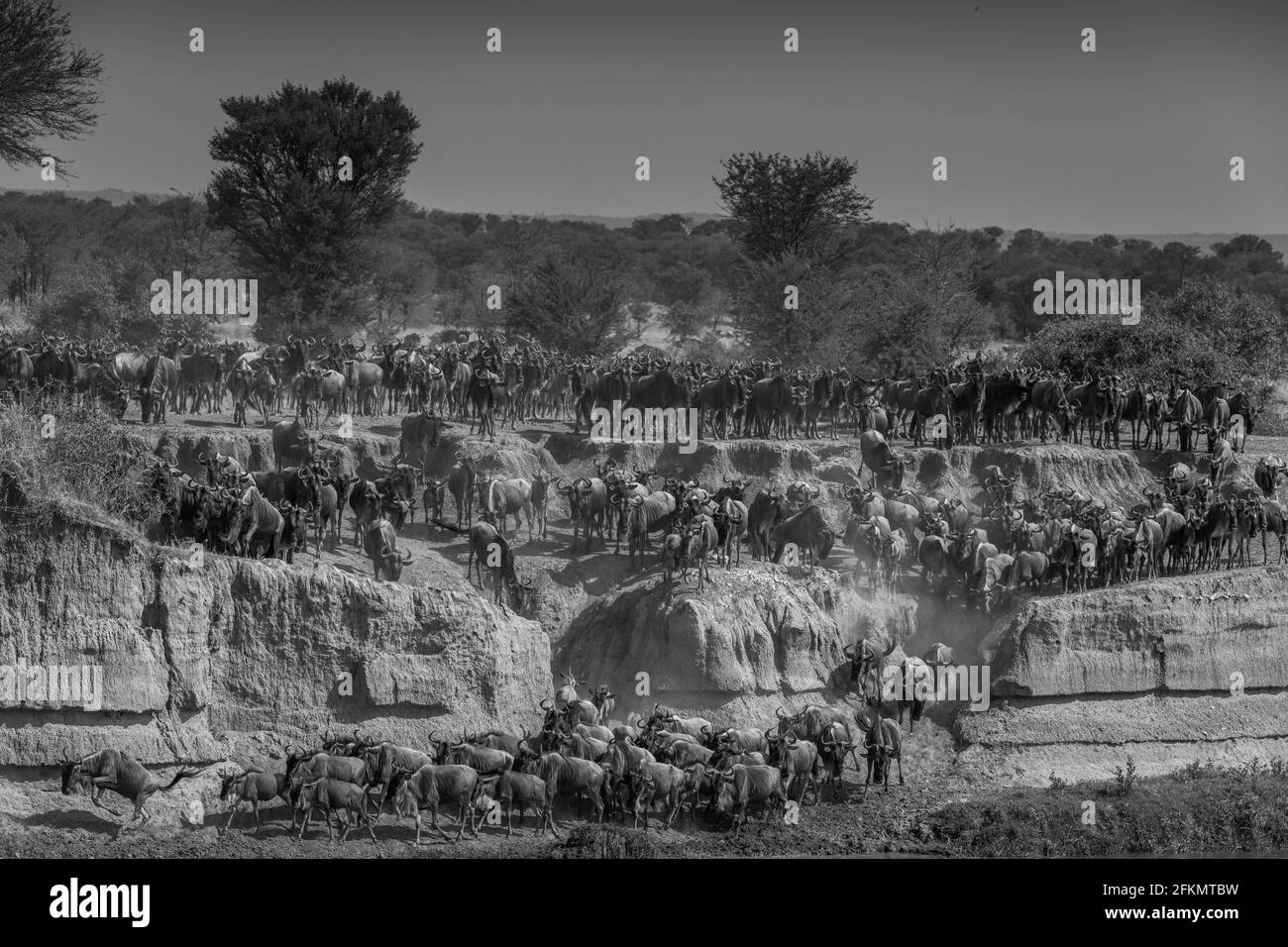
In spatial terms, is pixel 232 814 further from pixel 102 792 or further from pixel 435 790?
pixel 435 790

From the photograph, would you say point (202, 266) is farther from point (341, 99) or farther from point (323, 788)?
point (323, 788)

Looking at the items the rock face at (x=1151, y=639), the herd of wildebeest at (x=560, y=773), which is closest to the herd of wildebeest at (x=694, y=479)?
the rock face at (x=1151, y=639)

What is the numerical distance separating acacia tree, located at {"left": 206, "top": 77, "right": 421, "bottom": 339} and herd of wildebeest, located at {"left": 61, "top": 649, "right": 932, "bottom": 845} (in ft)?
102

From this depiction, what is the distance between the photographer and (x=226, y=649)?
29484mm

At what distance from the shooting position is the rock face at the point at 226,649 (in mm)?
28000

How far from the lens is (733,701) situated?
1308 inches

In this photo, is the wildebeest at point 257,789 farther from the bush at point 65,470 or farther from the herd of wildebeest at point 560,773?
the bush at point 65,470

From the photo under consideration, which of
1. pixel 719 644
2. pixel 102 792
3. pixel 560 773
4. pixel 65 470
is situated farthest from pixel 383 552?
pixel 102 792

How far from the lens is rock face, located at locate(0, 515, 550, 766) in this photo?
91.9 ft

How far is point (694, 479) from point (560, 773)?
1390 cm

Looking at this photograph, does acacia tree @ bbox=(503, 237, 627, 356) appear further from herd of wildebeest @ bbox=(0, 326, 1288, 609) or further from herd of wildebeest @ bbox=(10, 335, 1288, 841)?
herd of wildebeest @ bbox=(0, 326, 1288, 609)

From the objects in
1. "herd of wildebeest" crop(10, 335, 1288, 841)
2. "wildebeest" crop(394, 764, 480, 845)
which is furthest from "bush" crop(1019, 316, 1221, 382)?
"wildebeest" crop(394, 764, 480, 845)

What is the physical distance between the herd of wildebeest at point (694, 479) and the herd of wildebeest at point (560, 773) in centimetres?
438
